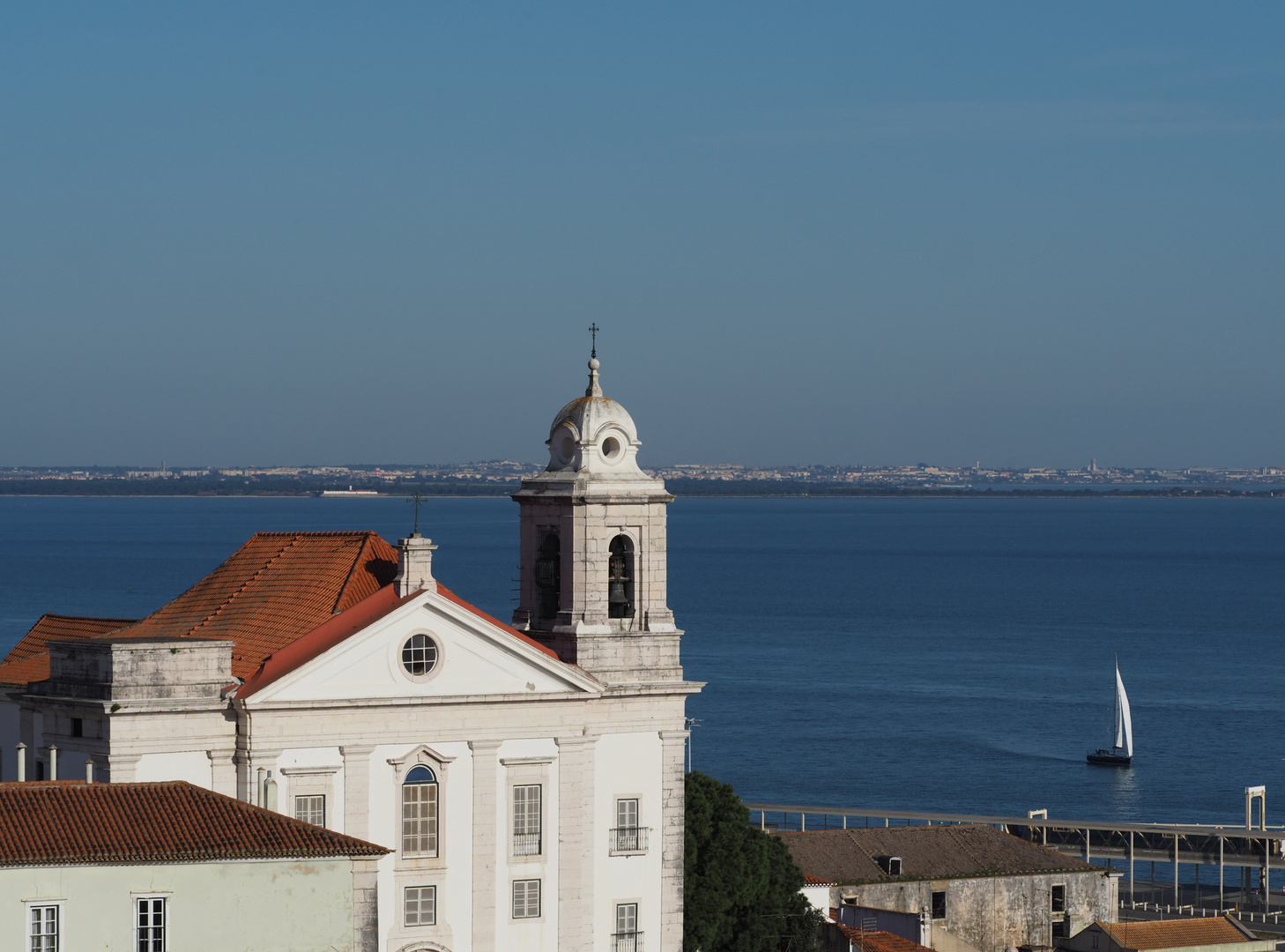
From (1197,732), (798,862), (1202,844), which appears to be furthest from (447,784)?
(1197,732)

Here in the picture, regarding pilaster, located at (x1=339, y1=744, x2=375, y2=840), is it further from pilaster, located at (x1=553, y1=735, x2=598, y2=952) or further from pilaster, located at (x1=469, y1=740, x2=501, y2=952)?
pilaster, located at (x1=553, y1=735, x2=598, y2=952)

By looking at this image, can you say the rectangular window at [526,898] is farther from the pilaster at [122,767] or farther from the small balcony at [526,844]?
the pilaster at [122,767]

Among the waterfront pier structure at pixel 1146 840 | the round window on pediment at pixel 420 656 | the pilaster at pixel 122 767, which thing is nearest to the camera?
the pilaster at pixel 122 767

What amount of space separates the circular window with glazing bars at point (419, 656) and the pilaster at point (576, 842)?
285cm

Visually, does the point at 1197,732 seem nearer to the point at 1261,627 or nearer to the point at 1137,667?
the point at 1137,667

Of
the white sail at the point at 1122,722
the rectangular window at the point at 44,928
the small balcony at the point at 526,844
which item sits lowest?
the rectangular window at the point at 44,928

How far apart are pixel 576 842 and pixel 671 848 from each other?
207 centimetres

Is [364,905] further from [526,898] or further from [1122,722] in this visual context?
[1122,722]

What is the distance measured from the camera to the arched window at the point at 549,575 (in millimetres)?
41062

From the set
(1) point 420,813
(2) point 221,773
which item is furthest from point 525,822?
(2) point 221,773

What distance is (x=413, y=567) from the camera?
125ft

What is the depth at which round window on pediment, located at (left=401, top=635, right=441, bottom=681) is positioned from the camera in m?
37.4

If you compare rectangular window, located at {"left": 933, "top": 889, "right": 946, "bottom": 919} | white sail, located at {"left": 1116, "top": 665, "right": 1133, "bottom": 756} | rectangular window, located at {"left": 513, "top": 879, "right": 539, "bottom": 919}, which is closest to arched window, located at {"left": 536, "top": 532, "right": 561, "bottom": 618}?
rectangular window, located at {"left": 513, "top": 879, "right": 539, "bottom": 919}

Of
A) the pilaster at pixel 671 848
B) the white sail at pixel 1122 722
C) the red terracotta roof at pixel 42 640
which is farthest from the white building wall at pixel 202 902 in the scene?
the white sail at pixel 1122 722
